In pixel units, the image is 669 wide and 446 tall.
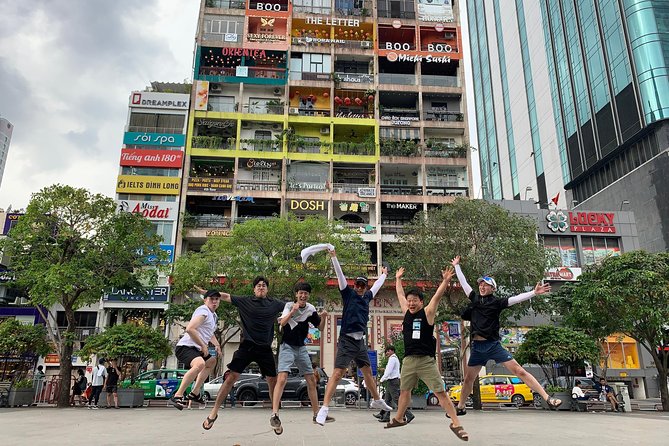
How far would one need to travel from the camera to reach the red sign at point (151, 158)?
3547 centimetres

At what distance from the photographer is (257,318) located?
6906mm

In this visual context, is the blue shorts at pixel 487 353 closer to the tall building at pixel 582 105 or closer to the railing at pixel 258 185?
the railing at pixel 258 185

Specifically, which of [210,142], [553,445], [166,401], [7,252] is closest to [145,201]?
[210,142]

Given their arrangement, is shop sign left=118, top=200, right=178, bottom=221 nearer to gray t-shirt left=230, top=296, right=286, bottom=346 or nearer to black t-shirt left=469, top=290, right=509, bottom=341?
gray t-shirt left=230, top=296, right=286, bottom=346

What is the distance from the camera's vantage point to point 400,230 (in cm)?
3503

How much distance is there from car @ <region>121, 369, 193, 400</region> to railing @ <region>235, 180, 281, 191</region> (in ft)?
53.1

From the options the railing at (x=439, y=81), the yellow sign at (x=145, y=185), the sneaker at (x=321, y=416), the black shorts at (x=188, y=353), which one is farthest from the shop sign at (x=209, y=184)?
the sneaker at (x=321, y=416)

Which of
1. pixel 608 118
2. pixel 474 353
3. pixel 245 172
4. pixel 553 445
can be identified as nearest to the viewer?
pixel 553 445

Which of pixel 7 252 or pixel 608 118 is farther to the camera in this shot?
pixel 608 118

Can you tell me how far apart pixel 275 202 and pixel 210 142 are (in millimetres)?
6620

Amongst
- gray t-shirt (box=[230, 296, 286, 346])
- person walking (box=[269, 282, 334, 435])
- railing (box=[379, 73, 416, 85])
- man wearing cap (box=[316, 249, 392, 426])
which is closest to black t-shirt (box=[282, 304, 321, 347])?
person walking (box=[269, 282, 334, 435])

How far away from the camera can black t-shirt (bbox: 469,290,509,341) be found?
6.90 metres

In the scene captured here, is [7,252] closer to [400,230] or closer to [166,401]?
[166,401]

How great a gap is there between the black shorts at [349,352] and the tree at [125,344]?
14.1 metres
